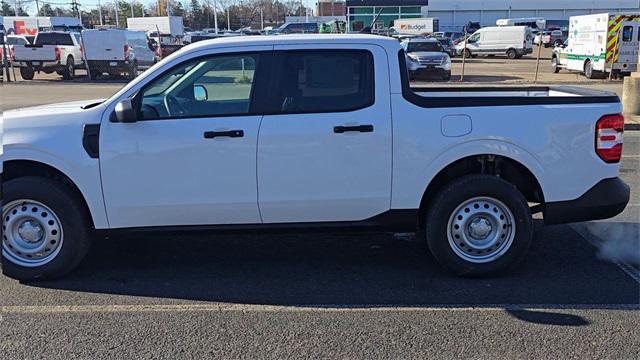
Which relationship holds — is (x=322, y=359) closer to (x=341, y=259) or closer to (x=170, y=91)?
(x=341, y=259)

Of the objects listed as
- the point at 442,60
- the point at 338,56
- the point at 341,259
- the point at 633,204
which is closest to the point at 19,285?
the point at 341,259

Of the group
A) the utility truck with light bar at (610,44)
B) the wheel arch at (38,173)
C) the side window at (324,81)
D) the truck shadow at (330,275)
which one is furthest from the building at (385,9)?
the wheel arch at (38,173)

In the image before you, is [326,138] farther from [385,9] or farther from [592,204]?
[385,9]

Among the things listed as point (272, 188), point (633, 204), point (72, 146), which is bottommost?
point (633, 204)

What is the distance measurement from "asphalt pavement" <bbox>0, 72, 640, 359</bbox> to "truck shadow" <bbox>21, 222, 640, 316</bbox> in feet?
0.05

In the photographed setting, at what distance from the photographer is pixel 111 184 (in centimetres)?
428

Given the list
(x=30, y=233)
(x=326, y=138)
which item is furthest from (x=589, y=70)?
(x=30, y=233)

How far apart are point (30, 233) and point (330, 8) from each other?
323 feet

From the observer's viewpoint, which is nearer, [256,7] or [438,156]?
[438,156]

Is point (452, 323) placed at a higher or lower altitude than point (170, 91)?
lower

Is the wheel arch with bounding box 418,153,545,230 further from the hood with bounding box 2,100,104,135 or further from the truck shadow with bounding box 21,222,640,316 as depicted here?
the hood with bounding box 2,100,104,135

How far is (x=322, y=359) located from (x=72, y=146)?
2312mm

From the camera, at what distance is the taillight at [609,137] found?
173 inches

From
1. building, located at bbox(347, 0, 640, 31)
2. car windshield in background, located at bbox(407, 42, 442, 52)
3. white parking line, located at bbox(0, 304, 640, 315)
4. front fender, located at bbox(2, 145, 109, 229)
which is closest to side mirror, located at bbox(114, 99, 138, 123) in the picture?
front fender, located at bbox(2, 145, 109, 229)
